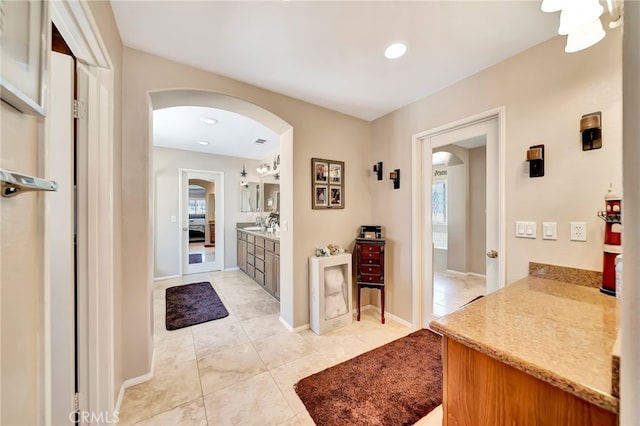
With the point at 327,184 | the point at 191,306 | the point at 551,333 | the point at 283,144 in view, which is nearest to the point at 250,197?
the point at 191,306

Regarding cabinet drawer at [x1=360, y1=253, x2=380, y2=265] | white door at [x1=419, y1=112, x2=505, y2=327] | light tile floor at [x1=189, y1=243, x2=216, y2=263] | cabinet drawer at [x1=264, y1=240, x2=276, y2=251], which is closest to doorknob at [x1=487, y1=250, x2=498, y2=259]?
white door at [x1=419, y1=112, x2=505, y2=327]

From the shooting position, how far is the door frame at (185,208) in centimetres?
458

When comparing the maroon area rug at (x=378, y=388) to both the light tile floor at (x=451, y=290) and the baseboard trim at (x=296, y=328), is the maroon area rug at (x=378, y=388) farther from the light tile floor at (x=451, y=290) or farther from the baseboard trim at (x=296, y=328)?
the baseboard trim at (x=296, y=328)

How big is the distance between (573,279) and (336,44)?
225cm

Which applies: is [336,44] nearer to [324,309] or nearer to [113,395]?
[324,309]

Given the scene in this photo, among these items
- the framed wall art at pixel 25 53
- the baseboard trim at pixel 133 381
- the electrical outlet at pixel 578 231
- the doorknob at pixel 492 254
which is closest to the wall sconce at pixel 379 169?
the doorknob at pixel 492 254

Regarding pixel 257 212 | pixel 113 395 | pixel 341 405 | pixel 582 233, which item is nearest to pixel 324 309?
pixel 341 405

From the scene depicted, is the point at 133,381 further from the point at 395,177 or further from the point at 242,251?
the point at 242,251

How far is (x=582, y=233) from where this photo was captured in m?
1.49

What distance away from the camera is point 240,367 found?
1926 millimetres

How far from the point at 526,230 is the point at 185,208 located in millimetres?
5152

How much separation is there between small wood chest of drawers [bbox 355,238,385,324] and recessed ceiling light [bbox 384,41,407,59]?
1.78 metres

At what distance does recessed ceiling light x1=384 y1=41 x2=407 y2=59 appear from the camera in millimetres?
1696

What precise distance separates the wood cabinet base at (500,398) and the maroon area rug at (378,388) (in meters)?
0.77
